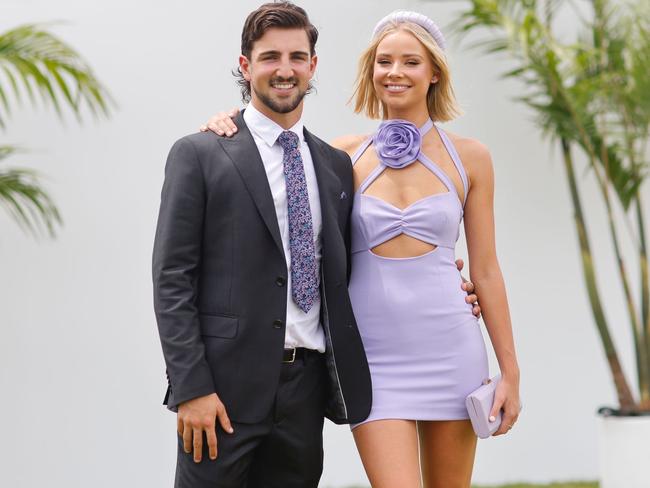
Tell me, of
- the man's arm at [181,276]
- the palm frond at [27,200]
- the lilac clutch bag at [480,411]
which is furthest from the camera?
the palm frond at [27,200]

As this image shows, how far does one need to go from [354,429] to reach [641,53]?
3.11m

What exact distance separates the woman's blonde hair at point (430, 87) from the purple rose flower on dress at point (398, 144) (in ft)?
0.45

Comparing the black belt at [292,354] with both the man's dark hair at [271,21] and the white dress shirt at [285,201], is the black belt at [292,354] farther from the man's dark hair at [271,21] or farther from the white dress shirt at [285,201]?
the man's dark hair at [271,21]

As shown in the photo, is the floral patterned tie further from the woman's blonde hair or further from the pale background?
the pale background

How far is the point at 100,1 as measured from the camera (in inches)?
210

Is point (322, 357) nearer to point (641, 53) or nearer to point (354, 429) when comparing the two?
point (354, 429)

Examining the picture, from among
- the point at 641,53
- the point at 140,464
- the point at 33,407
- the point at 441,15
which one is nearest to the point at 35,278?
the point at 33,407

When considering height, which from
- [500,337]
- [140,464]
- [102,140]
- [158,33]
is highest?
[158,33]

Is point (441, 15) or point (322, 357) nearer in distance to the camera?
point (322, 357)

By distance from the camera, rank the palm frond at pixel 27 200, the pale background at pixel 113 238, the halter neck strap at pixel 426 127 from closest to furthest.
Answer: the halter neck strap at pixel 426 127, the palm frond at pixel 27 200, the pale background at pixel 113 238

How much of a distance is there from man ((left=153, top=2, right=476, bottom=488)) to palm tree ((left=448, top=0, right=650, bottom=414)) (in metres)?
2.65

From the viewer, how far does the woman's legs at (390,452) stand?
296cm

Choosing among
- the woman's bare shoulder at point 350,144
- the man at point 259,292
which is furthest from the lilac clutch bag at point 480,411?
the woman's bare shoulder at point 350,144

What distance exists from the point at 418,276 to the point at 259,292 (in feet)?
1.70
